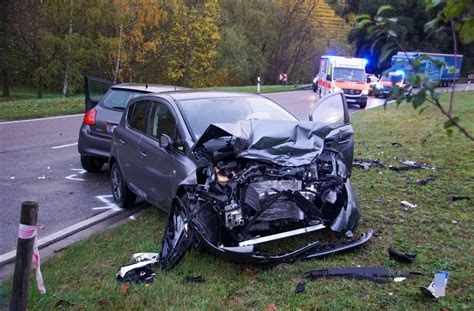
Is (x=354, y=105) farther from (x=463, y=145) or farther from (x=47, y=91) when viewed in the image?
(x=47, y=91)

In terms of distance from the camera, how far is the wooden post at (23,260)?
317 centimetres

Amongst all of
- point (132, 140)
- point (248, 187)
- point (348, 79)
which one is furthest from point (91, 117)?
point (348, 79)

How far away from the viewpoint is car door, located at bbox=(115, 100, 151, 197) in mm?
6371

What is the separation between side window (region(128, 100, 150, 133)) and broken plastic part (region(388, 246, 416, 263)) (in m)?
3.50

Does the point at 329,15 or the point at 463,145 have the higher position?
the point at 329,15

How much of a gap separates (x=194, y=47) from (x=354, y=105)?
26.4m

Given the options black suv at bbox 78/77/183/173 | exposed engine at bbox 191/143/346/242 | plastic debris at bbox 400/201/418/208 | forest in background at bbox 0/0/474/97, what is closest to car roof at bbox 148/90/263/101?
exposed engine at bbox 191/143/346/242

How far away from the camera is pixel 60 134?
1348cm

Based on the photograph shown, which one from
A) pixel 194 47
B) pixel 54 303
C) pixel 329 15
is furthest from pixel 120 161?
pixel 329 15

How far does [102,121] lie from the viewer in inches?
335

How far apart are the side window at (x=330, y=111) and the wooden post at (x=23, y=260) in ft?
12.4

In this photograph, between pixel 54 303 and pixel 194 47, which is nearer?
pixel 54 303

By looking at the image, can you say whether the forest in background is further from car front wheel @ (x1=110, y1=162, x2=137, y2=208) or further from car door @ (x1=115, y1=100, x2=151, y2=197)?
car front wheel @ (x1=110, y1=162, x2=137, y2=208)

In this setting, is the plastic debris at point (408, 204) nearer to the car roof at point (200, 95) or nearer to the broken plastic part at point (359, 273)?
the broken plastic part at point (359, 273)
